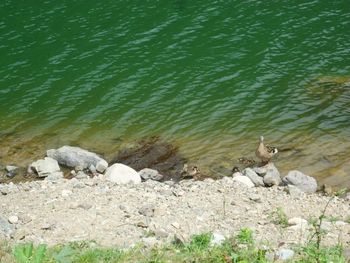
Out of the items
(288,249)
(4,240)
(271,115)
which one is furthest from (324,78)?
(4,240)

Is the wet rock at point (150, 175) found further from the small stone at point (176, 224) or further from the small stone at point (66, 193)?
the small stone at point (176, 224)

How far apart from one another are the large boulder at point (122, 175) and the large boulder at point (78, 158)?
1.29 metres

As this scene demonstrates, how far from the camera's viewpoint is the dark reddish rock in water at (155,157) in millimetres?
18109

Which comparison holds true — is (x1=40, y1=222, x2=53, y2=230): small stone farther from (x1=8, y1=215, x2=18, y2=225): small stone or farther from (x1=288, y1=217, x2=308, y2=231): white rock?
(x1=288, y1=217, x2=308, y2=231): white rock

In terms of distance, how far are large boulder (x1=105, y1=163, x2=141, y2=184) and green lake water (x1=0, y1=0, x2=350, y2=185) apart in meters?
2.53

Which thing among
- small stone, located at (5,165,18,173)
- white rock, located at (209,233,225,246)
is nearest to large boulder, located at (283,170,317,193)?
white rock, located at (209,233,225,246)

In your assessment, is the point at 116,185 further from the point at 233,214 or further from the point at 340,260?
the point at 340,260

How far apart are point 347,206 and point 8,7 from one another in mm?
36056

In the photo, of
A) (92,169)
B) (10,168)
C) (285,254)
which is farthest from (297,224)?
(10,168)

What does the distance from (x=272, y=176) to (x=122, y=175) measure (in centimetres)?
491

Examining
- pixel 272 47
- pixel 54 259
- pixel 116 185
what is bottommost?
pixel 272 47

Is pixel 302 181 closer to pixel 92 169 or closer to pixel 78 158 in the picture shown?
pixel 92 169

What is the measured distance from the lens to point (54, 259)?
954cm

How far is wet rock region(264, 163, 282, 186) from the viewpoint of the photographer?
16219 mm
